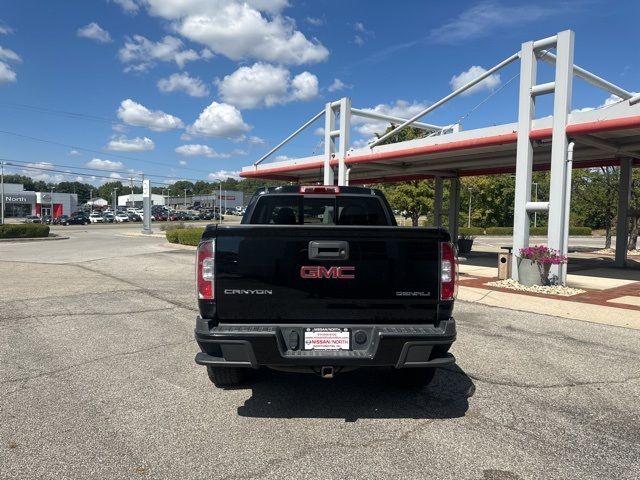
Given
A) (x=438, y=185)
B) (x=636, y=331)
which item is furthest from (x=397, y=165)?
(x=636, y=331)

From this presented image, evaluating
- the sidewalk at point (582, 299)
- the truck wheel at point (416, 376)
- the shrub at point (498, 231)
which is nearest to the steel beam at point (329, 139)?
the sidewalk at point (582, 299)

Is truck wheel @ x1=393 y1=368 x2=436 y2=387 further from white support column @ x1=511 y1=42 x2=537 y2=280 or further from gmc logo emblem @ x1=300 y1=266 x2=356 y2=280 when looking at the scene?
white support column @ x1=511 y1=42 x2=537 y2=280

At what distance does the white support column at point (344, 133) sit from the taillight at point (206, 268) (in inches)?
604

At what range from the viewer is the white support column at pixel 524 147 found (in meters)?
11.9

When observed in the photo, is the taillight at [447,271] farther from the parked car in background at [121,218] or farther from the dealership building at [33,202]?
the dealership building at [33,202]

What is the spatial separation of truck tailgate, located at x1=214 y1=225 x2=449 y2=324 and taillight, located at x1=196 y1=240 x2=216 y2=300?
0.05 m

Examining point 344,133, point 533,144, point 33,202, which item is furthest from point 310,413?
point 33,202

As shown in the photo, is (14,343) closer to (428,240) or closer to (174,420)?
(174,420)

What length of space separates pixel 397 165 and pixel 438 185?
10.3 ft

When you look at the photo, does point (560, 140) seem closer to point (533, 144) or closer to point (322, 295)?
point (533, 144)

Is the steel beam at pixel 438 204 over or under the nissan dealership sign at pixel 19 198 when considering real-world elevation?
under

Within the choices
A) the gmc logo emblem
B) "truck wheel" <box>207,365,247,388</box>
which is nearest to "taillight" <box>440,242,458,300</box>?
the gmc logo emblem

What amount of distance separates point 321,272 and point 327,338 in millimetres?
496

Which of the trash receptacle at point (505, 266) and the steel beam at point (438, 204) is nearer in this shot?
the trash receptacle at point (505, 266)
